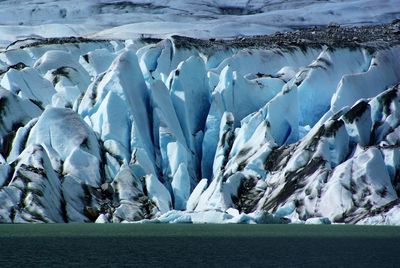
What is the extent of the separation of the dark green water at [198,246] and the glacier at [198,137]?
3109 mm

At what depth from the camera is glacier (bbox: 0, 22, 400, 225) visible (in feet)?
184

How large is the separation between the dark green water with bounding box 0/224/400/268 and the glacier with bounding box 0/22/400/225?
10.2 feet

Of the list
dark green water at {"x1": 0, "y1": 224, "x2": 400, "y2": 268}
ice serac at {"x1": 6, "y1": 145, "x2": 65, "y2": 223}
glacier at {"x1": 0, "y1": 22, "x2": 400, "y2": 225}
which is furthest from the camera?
glacier at {"x1": 0, "y1": 22, "x2": 400, "y2": 225}

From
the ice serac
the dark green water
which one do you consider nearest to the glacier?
the ice serac

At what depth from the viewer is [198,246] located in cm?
4159

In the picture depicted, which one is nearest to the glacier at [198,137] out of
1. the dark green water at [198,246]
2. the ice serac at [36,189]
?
the ice serac at [36,189]

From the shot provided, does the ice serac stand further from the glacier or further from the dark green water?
the dark green water

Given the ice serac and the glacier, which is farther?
the glacier

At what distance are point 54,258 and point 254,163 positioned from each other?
1042 inches

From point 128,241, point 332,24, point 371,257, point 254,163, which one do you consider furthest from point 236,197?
point 332,24

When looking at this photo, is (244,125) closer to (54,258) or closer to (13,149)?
(13,149)

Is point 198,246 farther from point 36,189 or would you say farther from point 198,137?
point 198,137

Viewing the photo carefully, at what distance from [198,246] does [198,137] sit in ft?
84.6

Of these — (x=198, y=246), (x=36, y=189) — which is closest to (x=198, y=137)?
(x=36, y=189)
